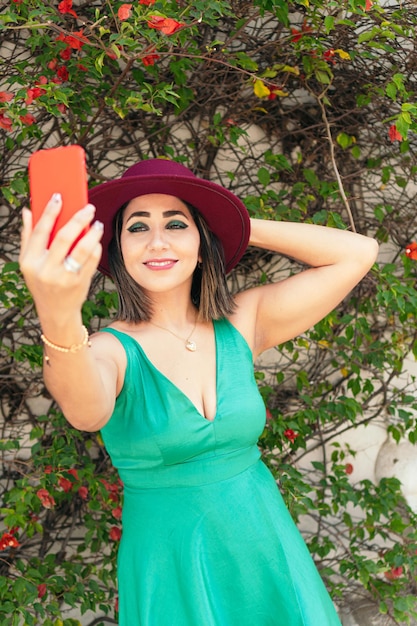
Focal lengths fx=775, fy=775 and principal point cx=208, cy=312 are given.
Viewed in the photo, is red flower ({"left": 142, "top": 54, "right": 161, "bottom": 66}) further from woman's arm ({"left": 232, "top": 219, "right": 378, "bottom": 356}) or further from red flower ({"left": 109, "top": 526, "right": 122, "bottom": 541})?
red flower ({"left": 109, "top": 526, "right": 122, "bottom": 541})

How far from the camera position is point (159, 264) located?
187cm

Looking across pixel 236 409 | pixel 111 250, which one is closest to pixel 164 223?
pixel 111 250

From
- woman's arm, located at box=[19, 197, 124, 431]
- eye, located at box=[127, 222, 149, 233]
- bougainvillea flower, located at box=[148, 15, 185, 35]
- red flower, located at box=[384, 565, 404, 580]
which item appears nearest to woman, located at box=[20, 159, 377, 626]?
eye, located at box=[127, 222, 149, 233]

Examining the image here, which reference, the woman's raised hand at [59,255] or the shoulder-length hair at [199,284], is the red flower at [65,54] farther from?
the woman's raised hand at [59,255]

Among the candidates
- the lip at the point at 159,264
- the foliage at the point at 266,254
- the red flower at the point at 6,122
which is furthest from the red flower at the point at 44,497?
the red flower at the point at 6,122

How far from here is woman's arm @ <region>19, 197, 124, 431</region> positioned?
3.65ft

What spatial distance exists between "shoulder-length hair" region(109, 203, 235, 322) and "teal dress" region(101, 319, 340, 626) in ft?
0.36

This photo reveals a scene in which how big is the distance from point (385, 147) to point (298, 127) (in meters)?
0.38

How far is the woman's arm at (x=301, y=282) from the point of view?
2.07 m

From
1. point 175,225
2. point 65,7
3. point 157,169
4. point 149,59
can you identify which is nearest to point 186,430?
point 175,225

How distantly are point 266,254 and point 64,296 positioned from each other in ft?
7.13

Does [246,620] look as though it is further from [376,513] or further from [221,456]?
[376,513]

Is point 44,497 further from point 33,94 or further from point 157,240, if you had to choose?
point 33,94

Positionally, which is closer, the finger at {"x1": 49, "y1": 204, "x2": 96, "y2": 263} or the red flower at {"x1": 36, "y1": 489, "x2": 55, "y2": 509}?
the finger at {"x1": 49, "y1": 204, "x2": 96, "y2": 263}
